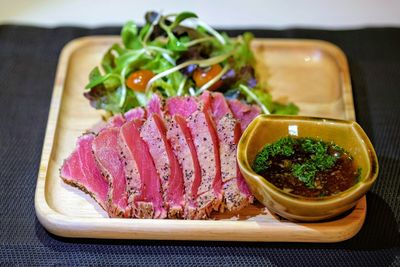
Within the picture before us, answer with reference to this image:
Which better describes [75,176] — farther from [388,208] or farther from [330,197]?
[388,208]

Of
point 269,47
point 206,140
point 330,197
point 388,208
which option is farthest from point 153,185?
point 269,47

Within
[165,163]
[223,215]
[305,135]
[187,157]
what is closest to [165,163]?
[165,163]

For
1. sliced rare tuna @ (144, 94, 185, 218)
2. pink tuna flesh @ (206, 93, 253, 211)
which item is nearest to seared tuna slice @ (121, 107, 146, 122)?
sliced rare tuna @ (144, 94, 185, 218)

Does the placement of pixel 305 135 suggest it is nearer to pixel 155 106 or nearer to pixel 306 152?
pixel 306 152

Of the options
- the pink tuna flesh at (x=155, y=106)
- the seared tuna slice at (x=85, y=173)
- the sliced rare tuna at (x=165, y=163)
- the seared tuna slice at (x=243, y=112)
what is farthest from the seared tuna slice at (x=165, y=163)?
the seared tuna slice at (x=243, y=112)

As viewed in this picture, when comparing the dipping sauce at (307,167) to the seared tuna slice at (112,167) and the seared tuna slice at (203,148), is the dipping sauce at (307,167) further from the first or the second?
the seared tuna slice at (112,167)

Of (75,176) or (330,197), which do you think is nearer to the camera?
(330,197)

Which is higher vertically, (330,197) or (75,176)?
(330,197)
